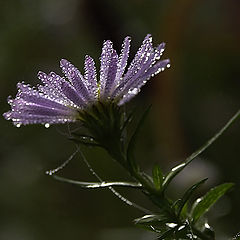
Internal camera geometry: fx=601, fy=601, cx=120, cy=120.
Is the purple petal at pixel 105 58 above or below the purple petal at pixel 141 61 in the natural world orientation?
above

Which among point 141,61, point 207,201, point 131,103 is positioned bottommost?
point 207,201

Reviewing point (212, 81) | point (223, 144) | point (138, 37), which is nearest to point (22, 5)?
point (138, 37)

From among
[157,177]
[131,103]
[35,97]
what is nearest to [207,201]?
[157,177]

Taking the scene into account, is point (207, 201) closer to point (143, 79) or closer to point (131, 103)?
point (143, 79)

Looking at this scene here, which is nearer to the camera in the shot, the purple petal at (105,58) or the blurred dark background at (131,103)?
the purple petal at (105,58)

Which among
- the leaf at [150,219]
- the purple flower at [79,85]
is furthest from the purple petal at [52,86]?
the leaf at [150,219]

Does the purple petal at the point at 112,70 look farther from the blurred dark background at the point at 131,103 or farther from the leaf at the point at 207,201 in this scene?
the blurred dark background at the point at 131,103
